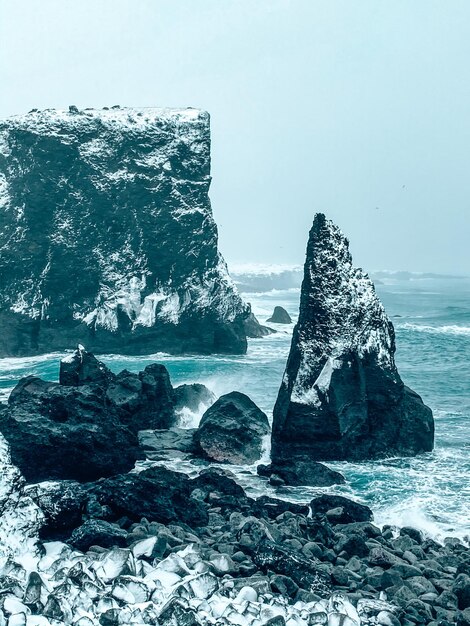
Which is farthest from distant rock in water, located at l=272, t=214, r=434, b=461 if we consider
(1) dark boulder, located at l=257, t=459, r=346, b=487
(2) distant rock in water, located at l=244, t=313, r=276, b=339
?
(2) distant rock in water, located at l=244, t=313, r=276, b=339

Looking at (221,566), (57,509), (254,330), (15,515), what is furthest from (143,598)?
(254,330)

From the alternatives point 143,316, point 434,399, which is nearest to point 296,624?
point 434,399

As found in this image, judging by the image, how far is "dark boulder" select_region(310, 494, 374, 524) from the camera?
16.1m

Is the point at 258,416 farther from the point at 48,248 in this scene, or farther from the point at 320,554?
the point at 48,248

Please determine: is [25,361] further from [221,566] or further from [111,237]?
[221,566]

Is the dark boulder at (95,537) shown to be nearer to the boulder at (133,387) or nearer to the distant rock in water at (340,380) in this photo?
the distant rock in water at (340,380)

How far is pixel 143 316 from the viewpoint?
50062mm

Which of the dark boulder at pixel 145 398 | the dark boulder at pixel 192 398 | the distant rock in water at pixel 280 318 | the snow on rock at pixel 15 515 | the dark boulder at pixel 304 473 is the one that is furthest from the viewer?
the distant rock in water at pixel 280 318

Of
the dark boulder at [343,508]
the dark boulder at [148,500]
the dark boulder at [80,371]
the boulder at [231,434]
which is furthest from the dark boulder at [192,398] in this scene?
the dark boulder at [148,500]

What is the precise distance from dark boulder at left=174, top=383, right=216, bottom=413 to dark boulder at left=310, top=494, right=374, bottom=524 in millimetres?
11775

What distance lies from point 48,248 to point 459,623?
1798 inches

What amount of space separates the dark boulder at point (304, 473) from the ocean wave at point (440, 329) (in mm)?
44946

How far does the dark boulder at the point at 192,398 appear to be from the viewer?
92.2ft

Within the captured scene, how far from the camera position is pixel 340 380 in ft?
73.2
